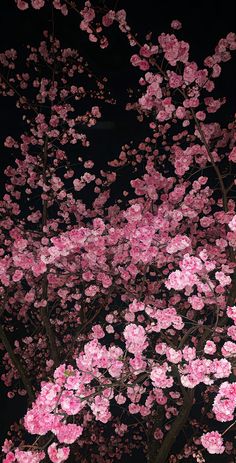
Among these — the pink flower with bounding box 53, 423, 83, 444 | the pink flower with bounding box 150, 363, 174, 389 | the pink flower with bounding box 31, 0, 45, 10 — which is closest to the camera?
the pink flower with bounding box 53, 423, 83, 444

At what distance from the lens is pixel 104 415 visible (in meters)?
5.16

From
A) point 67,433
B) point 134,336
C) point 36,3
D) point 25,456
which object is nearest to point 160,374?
point 134,336

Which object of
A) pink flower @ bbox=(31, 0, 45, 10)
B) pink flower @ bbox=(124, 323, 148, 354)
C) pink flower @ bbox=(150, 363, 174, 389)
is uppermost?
pink flower @ bbox=(31, 0, 45, 10)

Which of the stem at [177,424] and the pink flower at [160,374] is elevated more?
the pink flower at [160,374]

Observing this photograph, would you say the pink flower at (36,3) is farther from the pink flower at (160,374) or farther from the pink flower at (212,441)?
the pink flower at (212,441)

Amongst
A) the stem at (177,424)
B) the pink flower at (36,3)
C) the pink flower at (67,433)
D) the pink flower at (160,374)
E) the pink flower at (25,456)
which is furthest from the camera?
the stem at (177,424)

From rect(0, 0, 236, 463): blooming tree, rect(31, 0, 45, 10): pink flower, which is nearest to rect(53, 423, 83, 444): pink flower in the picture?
rect(0, 0, 236, 463): blooming tree

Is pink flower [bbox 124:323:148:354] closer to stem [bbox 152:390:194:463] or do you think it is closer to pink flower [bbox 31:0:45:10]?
stem [bbox 152:390:194:463]

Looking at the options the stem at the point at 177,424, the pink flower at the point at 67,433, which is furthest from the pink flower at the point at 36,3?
the stem at the point at 177,424

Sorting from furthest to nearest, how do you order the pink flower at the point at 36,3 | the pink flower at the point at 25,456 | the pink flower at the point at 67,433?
the pink flower at the point at 36,3, the pink flower at the point at 67,433, the pink flower at the point at 25,456

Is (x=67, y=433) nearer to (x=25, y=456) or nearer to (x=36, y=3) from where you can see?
(x=25, y=456)

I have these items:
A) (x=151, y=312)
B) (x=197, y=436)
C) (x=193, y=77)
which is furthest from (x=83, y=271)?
(x=197, y=436)

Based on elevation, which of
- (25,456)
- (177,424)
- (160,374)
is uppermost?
(25,456)

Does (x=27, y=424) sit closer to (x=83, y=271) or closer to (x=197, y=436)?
(x=83, y=271)
